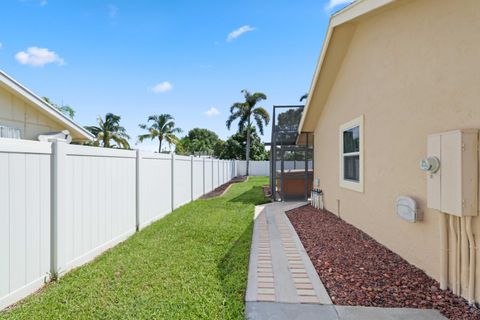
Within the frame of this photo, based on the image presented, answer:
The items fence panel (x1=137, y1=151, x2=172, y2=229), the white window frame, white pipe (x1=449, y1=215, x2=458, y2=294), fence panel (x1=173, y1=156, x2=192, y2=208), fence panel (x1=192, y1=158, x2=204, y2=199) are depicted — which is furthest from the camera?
fence panel (x1=192, y1=158, x2=204, y2=199)

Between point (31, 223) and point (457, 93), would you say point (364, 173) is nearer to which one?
point (457, 93)

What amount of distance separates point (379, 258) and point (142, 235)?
4429 mm

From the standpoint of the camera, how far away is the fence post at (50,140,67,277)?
334 centimetres

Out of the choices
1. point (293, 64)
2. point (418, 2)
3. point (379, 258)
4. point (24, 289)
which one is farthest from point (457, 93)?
point (293, 64)

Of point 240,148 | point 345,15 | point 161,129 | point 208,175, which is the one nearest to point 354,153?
point 345,15

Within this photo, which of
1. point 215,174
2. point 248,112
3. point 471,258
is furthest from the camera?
point 248,112

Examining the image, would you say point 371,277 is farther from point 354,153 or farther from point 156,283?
point 354,153

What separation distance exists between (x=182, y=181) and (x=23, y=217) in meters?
6.49

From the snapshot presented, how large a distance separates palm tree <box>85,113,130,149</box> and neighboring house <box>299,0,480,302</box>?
30573 millimetres

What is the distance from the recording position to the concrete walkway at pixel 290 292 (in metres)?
2.65

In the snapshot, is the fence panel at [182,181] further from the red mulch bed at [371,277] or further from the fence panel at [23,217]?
the fence panel at [23,217]

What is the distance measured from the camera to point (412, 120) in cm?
381

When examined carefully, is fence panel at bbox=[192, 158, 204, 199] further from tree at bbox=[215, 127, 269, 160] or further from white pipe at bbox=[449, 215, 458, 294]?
tree at bbox=[215, 127, 269, 160]

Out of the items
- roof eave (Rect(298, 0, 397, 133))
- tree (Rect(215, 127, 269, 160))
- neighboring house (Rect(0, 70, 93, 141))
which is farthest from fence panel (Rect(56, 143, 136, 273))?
tree (Rect(215, 127, 269, 160))
